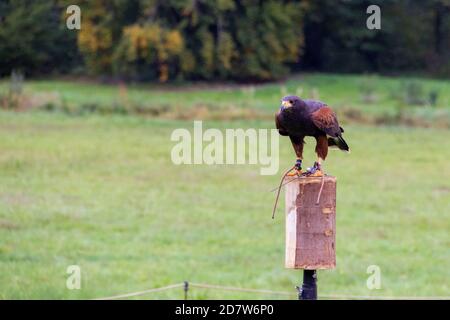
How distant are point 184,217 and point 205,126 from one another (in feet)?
38.6

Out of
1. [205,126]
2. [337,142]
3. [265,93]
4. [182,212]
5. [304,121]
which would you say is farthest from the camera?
[265,93]

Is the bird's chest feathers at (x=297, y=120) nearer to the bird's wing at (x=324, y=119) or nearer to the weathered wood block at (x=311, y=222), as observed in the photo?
the bird's wing at (x=324, y=119)

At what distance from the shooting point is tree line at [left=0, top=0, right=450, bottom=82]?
145 feet

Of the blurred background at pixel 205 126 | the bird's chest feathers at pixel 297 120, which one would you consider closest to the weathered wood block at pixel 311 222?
the bird's chest feathers at pixel 297 120

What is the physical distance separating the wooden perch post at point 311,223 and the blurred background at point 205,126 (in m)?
6.05

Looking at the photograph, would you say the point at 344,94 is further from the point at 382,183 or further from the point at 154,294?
the point at 154,294

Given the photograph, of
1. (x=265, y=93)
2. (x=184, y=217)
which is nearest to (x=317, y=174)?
(x=184, y=217)

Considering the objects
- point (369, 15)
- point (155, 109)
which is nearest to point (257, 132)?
point (155, 109)

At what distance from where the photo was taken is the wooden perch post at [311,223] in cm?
534

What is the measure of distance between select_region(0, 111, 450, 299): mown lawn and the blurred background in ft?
0.17

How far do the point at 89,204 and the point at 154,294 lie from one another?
6576 millimetres

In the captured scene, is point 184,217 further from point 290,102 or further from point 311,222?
point 311,222

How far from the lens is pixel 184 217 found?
17.4 metres

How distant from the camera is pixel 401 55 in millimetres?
53344
